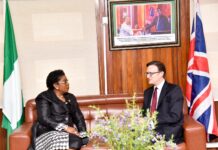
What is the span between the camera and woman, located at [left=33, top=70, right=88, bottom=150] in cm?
313

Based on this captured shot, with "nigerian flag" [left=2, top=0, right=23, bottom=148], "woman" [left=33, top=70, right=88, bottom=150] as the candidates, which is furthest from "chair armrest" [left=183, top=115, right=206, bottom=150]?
"nigerian flag" [left=2, top=0, right=23, bottom=148]

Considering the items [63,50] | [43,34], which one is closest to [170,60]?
[63,50]

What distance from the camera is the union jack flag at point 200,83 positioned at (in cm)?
372

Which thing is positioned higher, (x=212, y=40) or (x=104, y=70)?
(x=212, y=40)

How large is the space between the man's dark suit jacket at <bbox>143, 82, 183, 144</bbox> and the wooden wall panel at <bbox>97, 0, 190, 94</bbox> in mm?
757

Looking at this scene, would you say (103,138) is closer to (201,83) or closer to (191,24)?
(201,83)

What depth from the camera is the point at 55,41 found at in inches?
160

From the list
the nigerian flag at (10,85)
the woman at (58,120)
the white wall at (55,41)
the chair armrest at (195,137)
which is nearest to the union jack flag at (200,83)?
the chair armrest at (195,137)

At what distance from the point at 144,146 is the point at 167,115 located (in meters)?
1.50

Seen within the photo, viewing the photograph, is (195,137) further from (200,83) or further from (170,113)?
(200,83)

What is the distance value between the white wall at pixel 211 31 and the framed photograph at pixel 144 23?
0.97 feet

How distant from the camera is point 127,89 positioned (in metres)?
4.11

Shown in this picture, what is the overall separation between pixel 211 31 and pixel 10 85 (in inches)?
100

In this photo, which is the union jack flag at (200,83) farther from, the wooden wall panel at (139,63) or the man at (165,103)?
the man at (165,103)
